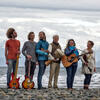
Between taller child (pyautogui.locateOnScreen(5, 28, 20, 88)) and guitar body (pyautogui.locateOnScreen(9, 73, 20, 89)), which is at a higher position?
taller child (pyautogui.locateOnScreen(5, 28, 20, 88))

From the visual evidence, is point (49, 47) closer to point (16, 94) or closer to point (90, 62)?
point (90, 62)

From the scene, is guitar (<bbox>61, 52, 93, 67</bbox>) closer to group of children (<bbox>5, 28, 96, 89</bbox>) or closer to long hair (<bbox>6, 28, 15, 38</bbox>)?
group of children (<bbox>5, 28, 96, 89</bbox>)

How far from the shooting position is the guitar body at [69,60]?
15.1 metres

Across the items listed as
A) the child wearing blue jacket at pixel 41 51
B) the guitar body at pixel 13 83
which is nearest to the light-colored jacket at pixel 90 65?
the child wearing blue jacket at pixel 41 51

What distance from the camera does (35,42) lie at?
1506 cm

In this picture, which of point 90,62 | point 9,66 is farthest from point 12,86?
point 90,62

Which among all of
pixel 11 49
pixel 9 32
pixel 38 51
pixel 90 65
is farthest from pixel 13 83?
pixel 90 65

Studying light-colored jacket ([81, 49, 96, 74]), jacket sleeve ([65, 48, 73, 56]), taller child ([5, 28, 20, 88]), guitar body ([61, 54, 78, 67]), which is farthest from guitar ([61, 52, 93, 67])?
taller child ([5, 28, 20, 88])

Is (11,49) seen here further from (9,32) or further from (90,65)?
(90,65)

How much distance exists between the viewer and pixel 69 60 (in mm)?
15227

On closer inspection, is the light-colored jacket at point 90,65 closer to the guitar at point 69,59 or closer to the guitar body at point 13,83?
the guitar at point 69,59

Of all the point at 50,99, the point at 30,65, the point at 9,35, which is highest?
the point at 9,35

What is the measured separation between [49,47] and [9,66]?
1.49 metres

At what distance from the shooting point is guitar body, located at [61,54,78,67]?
1515 centimetres
